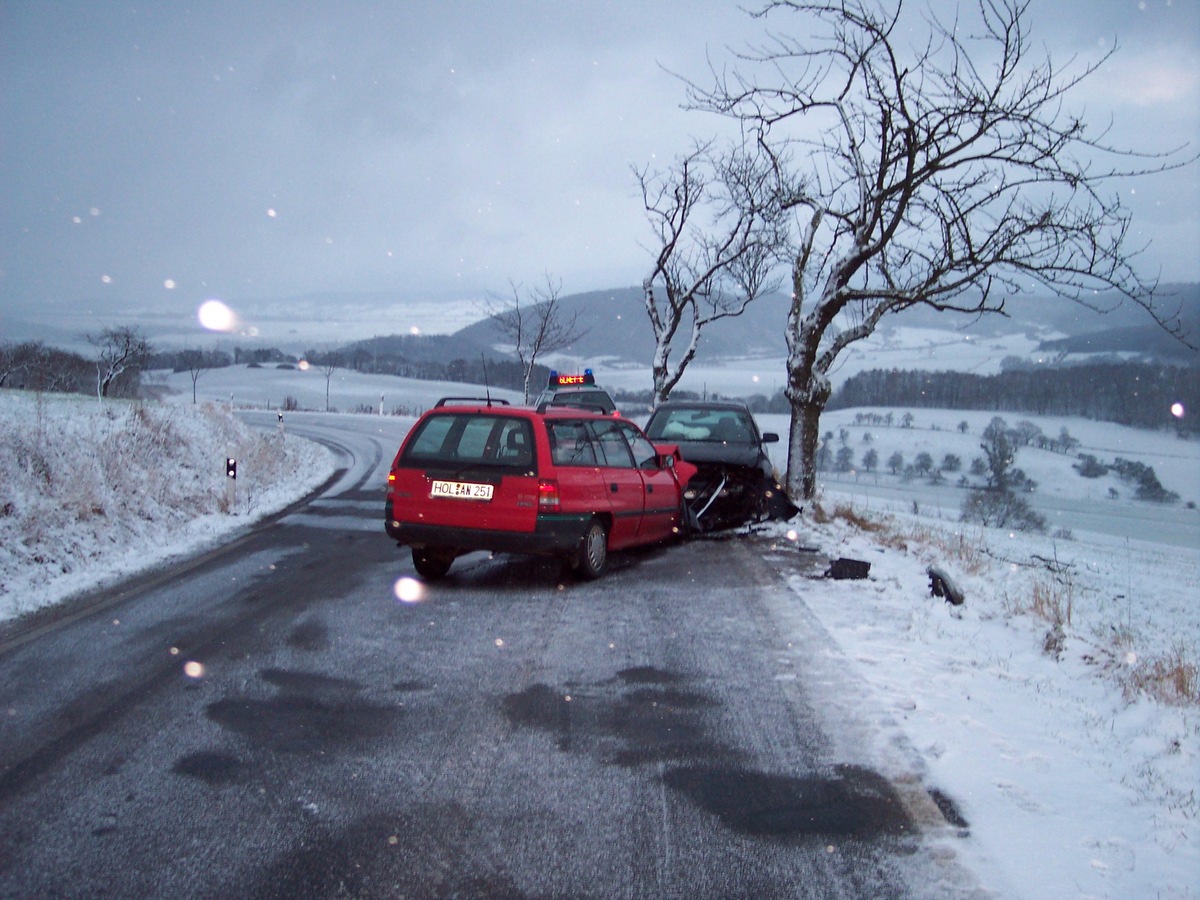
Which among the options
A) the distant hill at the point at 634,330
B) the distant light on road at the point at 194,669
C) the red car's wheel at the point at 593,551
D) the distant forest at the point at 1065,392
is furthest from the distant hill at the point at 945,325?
the distant light on road at the point at 194,669

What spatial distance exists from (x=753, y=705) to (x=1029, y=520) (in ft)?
154

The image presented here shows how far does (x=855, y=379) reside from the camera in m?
58.0

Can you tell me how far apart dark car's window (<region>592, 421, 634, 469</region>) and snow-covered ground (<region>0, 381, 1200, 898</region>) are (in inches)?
85.5

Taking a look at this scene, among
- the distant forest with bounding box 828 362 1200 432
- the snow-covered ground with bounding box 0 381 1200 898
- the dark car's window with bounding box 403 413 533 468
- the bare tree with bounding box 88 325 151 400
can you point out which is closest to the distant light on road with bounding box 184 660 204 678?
the snow-covered ground with bounding box 0 381 1200 898

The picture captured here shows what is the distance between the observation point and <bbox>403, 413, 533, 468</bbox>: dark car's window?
8344 millimetres

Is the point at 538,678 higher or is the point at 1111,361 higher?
the point at 1111,361

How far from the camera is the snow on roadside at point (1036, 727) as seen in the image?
11.3ft

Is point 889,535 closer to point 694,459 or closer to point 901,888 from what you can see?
point 694,459

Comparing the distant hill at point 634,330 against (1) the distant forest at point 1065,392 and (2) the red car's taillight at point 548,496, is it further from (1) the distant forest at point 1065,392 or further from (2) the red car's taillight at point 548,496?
(1) the distant forest at point 1065,392

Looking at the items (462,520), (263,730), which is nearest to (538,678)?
(263,730)

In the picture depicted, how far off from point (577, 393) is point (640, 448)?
24.1 feet

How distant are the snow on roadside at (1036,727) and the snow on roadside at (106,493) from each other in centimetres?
690

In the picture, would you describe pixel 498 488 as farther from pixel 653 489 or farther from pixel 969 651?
pixel 969 651

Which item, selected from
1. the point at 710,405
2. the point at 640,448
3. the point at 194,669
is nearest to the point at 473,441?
the point at 640,448
